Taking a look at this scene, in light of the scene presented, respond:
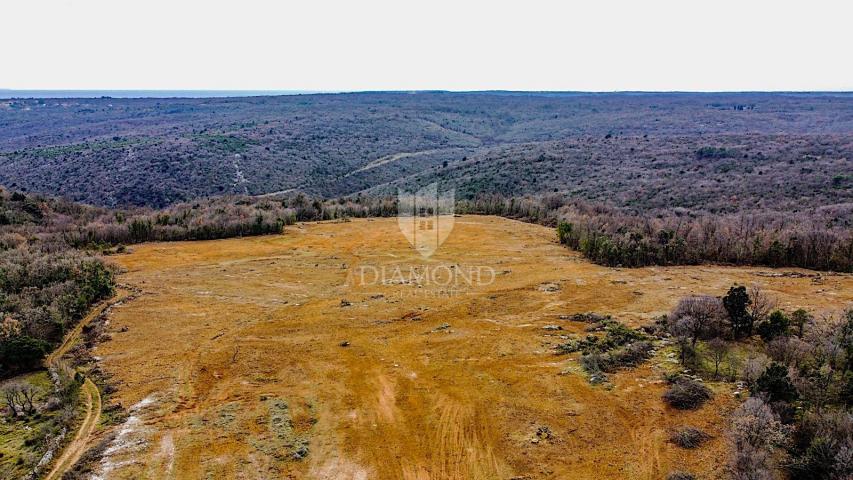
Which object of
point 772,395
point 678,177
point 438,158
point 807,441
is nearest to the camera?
point 807,441

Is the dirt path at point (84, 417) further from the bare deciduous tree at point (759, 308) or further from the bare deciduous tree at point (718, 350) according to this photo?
the bare deciduous tree at point (759, 308)

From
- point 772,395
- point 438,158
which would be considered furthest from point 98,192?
point 772,395

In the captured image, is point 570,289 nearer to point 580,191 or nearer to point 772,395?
point 772,395

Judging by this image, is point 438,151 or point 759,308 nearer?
point 759,308

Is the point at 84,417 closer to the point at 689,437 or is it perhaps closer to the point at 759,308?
the point at 689,437

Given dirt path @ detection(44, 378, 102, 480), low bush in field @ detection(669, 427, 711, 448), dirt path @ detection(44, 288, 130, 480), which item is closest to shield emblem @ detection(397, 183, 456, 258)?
dirt path @ detection(44, 288, 130, 480)

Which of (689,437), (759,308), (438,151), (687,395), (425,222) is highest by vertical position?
(759,308)

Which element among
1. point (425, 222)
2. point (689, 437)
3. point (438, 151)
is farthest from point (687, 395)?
point (438, 151)
